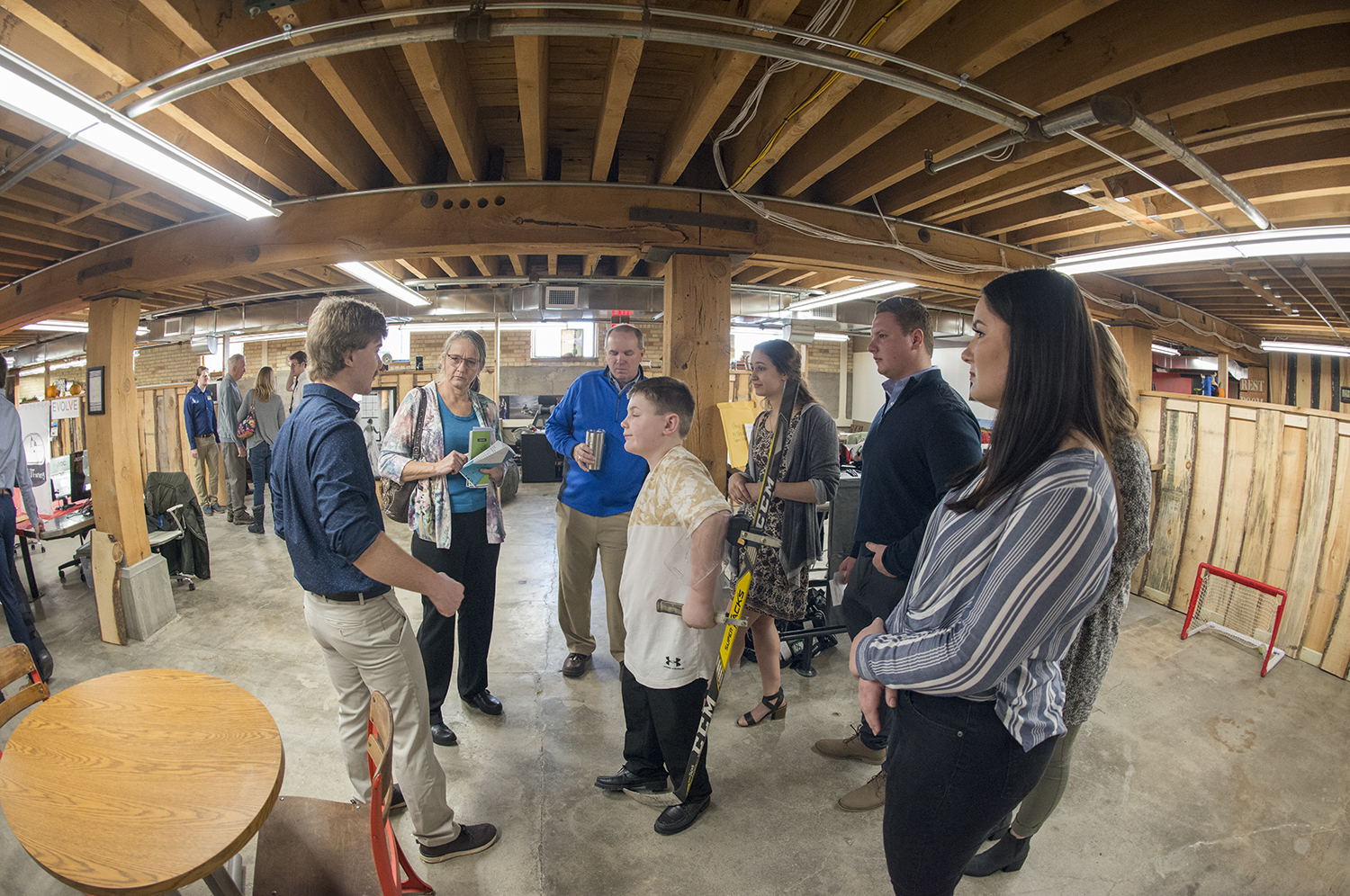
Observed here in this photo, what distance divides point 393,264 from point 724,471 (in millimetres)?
3755

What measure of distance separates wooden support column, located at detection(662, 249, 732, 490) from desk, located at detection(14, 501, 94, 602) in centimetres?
457

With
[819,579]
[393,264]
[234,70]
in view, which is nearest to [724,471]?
[819,579]

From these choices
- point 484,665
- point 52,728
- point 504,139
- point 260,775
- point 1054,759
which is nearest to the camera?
point 260,775

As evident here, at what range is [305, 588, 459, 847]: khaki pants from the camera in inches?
67.8

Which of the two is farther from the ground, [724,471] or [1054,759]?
[724,471]

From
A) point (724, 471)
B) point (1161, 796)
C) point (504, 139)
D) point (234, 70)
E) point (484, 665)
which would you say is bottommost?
point (1161, 796)

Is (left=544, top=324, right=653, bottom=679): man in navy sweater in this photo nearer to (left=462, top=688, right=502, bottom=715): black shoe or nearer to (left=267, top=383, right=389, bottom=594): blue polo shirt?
(left=462, top=688, right=502, bottom=715): black shoe

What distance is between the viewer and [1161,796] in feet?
7.89

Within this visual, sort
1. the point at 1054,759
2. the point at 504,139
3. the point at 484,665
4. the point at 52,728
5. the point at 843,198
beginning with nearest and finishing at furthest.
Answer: the point at 52,728 < the point at 1054,759 < the point at 484,665 < the point at 504,139 < the point at 843,198

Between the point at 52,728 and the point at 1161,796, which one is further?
the point at 1161,796

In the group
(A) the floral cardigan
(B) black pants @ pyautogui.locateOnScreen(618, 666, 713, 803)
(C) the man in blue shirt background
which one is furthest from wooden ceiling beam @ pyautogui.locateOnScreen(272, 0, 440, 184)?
(C) the man in blue shirt background

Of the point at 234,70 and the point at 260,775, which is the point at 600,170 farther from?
the point at 260,775

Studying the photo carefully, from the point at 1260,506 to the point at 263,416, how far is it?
9312 millimetres

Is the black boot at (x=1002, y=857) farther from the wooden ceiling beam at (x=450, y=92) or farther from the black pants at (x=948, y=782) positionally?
the wooden ceiling beam at (x=450, y=92)
